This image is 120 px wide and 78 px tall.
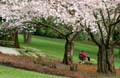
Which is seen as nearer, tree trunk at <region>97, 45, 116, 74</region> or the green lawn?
tree trunk at <region>97, 45, 116, 74</region>

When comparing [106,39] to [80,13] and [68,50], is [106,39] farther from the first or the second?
[80,13]

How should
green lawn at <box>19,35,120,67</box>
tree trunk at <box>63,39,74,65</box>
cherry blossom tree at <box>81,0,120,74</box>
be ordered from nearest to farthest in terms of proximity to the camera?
cherry blossom tree at <box>81,0,120,74</box> < tree trunk at <box>63,39,74,65</box> < green lawn at <box>19,35,120,67</box>

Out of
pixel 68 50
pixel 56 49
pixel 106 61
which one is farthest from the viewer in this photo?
pixel 56 49

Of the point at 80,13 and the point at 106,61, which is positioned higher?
the point at 80,13

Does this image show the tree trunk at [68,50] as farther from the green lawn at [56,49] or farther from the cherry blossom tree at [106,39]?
the green lawn at [56,49]

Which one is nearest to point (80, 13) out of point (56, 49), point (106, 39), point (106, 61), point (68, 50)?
point (106, 39)

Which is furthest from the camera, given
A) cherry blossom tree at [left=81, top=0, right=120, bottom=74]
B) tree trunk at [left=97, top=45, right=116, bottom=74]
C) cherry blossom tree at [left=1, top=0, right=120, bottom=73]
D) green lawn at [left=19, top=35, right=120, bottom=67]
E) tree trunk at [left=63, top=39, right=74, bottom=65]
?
green lawn at [left=19, top=35, right=120, bottom=67]

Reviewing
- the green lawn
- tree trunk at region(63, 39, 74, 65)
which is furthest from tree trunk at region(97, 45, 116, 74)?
the green lawn

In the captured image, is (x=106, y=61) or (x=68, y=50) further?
(x=68, y=50)

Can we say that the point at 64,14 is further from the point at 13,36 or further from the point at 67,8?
the point at 13,36

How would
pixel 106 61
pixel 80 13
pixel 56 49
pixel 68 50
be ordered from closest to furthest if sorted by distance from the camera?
1. pixel 80 13
2. pixel 106 61
3. pixel 68 50
4. pixel 56 49

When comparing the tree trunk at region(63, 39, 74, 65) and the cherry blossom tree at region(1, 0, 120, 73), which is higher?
the cherry blossom tree at region(1, 0, 120, 73)

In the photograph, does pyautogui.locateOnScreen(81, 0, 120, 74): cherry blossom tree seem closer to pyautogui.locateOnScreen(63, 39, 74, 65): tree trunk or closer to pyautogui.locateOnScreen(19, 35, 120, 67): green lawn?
pyautogui.locateOnScreen(63, 39, 74, 65): tree trunk

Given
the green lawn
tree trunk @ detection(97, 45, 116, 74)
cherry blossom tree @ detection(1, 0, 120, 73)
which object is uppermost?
cherry blossom tree @ detection(1, 0, 120, 73)
